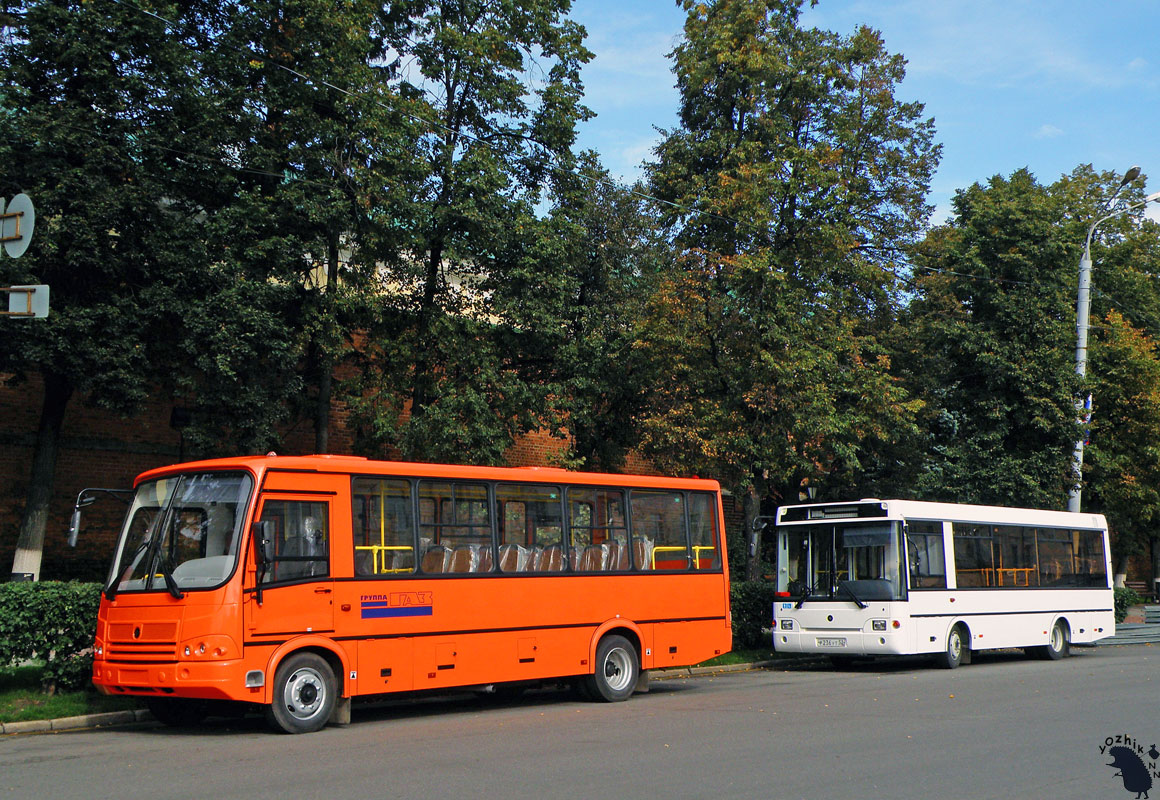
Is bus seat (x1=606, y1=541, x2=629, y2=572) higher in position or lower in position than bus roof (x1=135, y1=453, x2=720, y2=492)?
lower

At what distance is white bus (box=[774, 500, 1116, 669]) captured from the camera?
19.8m

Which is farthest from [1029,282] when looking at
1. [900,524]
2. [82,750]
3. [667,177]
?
[82,750]

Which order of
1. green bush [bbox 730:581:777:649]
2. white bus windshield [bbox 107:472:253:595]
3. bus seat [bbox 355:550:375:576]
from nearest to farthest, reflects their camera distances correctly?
white bus windshield [bbox 107:472:253:595], bus seat [bbox 355:550:375:576], green bush [bbox 730:581:777:649]

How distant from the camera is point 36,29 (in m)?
17.9

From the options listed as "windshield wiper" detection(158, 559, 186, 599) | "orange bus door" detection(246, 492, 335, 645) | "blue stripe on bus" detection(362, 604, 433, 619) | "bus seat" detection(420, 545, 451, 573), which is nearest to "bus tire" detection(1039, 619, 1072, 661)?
"bus seat" detection(420, 545, 451, 573)

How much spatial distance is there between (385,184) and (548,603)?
983cm

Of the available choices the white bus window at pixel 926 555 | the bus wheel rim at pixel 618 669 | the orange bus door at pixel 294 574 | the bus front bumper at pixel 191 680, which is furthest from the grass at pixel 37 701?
the white bus window at pixel 926 555

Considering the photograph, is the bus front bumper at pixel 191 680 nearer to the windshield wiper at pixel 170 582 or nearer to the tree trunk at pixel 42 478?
the windshield wiper at pixel 170 582

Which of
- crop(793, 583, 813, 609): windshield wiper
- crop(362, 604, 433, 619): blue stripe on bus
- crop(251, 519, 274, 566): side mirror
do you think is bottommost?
crop(793, 583, 813, 609): windshield wiper

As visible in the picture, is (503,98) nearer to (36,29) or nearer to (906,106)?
(36,29)

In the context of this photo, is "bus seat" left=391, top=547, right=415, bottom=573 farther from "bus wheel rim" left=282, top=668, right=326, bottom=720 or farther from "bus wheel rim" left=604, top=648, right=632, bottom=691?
"bus wheel rim" left=604, top=648, right=632, bottom=691

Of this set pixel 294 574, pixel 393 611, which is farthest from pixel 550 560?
pixel 294 574

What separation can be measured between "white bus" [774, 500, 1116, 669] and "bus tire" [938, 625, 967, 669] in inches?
0.9

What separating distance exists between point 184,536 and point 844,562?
12329 mm
